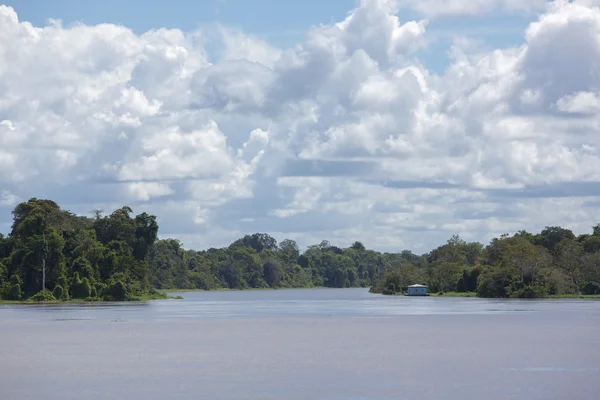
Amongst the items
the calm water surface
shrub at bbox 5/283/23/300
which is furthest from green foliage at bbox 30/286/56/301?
the calm water surface

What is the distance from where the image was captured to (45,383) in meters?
38.7

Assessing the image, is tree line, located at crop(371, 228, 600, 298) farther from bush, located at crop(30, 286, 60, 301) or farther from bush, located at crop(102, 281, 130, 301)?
bush, located at crop(30, 286, 60, 301)

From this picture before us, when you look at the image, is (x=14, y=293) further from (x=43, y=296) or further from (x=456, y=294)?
(x=456, y=294)

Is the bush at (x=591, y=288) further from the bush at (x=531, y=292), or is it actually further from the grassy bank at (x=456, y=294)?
the grassy bank at (x=456, y=294)

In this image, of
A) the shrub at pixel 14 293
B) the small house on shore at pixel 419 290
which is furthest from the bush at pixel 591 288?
the shrub at pixel 14 293

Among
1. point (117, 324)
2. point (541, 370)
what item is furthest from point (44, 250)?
point (541, 370)

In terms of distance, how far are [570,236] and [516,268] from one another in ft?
152

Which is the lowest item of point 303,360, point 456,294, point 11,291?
point 303,360

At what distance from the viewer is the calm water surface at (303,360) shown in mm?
35812

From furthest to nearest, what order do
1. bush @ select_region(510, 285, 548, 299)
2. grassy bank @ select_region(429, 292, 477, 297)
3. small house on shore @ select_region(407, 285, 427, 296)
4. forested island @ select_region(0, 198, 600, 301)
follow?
small house on shore @ select_region(407, 285, 427, 296) < grassy bank @ select_region(429, 292, 477, 297) < bush @ select_region(510, 285, 548, 299) < forested island @ select_region(0, 198, 600, 301)

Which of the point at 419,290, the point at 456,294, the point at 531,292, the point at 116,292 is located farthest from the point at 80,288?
the point at 456,294

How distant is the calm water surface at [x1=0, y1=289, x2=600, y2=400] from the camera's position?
117 feet

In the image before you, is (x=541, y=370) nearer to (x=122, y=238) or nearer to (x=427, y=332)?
(x=427, y=332)

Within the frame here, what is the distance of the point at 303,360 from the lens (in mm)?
46812
